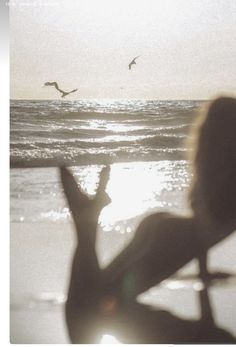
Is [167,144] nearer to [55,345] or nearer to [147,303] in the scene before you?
[147,303]

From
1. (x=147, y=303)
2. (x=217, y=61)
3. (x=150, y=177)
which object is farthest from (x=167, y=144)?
(x=147, y=303)

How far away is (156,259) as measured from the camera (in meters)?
3.99

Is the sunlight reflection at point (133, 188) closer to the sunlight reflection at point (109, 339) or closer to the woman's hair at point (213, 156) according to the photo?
the woman's hair at point (213, 156)

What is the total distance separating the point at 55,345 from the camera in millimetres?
3979

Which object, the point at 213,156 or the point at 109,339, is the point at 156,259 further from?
the point at 213,156

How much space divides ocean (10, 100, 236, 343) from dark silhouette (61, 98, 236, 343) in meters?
0.04

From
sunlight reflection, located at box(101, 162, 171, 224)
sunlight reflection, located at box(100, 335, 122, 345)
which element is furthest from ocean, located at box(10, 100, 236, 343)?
sunlight reflection, located at box(100, 335, 122, 345)

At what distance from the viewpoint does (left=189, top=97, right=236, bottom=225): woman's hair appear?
157 inches

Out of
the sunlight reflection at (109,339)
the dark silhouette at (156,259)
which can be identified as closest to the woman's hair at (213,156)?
the dark silhouette at (156,259)

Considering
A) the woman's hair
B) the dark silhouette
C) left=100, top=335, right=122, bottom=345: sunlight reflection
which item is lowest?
left=100, top=335, right=122, bottom=345: sunlight reflection

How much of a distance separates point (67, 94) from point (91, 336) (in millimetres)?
1053

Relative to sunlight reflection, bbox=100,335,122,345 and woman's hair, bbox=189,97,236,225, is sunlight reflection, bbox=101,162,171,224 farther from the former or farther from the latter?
sunlight reflection, bbox=100,335,122,345

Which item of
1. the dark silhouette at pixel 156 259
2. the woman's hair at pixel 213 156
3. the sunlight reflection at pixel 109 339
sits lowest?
the sunlight reflection at pixel 109 339

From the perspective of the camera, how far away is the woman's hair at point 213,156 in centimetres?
399
